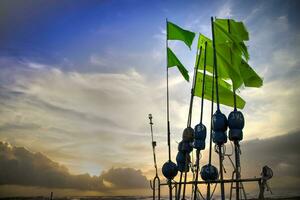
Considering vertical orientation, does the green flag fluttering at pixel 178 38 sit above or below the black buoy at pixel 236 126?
above

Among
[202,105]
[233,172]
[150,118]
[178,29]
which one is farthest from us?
[150,118]

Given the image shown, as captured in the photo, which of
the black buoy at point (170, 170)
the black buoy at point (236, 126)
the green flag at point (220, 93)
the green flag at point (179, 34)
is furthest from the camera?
the green flag at point (220, 93)

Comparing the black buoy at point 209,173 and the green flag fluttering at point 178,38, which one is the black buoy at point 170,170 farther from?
the green flag fluttering at point 178,38

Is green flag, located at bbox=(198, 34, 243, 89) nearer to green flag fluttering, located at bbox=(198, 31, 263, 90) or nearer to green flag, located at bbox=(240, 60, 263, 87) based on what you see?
green flag fluttering, located at bbox=(198, 31, 263, 90)

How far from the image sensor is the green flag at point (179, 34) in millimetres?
6957

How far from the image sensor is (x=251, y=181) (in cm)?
489

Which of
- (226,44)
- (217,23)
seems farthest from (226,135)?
(217,23)

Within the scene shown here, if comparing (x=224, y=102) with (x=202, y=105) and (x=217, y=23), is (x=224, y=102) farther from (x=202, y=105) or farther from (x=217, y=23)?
(x=217, y=23)

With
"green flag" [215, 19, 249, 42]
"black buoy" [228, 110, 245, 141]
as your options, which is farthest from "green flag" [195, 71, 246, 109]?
"black buoy" [228, 110, 245, 141]

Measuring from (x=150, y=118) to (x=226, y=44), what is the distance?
2244 millimetres

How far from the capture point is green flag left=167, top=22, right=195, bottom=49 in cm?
696

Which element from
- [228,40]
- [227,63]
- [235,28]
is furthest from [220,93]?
[235,28]

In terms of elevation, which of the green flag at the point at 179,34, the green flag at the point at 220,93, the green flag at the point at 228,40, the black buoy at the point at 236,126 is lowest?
the black buoy at the point at 236,126

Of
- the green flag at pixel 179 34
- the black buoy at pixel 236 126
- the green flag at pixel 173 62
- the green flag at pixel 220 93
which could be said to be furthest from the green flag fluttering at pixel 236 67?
the black buoy at pixel 236 126
